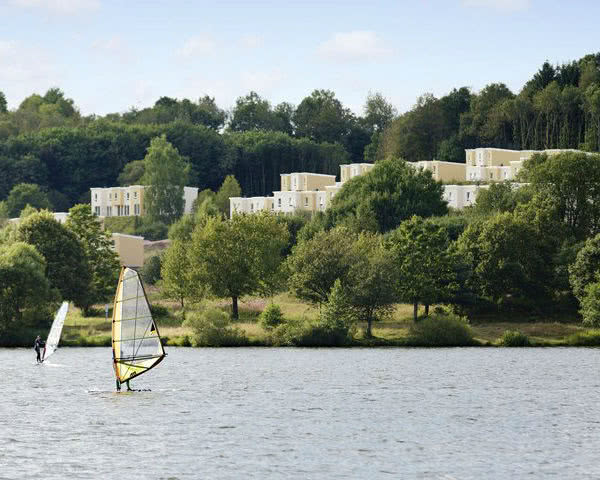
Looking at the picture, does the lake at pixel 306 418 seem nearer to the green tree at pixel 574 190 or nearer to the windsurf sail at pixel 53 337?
the windsurf sail at pixel 53 337

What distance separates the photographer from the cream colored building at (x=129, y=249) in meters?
164

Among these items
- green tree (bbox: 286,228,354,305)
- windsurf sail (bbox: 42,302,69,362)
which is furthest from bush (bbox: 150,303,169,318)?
windsurf sail (bbox: 42,302,69,362)

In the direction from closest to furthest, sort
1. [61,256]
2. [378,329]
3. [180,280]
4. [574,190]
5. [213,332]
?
[213,332], [378,329], [61,256], [180,280], [574,190]

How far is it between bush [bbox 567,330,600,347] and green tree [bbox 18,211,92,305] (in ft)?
140

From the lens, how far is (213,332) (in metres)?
98.3

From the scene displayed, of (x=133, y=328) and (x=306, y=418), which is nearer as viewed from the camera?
(x=306, y=418)

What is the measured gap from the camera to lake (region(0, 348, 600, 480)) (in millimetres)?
45844

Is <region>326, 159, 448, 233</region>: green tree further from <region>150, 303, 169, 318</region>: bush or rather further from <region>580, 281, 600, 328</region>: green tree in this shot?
<region>580, 281, 600, 328</region>: green tree

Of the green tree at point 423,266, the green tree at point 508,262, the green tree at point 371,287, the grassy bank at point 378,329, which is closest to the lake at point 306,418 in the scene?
the grassy bank at point 378,329

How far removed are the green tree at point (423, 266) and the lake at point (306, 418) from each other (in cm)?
1806

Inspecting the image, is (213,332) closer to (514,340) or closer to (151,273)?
(514,340)

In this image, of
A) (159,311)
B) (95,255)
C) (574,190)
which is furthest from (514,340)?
(95,255)

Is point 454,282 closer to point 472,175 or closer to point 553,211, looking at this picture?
point 553,211

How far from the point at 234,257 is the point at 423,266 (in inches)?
717
